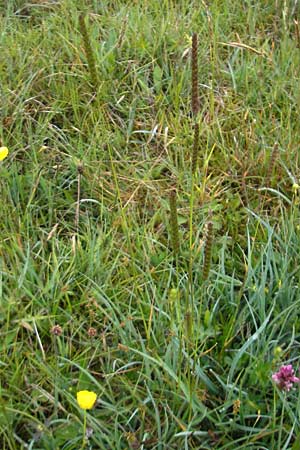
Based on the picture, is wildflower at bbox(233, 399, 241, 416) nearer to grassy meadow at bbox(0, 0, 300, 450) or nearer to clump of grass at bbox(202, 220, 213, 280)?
grassy meadow at bbox(0, 0, 300, 450)

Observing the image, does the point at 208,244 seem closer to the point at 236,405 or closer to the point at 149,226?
the point at 236,405

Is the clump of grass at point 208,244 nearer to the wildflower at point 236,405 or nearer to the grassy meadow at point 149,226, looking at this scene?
the grassy meadow at point 149,226

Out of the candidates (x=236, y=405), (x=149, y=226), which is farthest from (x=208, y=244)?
(x=149, y=226)

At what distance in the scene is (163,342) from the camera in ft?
5.16

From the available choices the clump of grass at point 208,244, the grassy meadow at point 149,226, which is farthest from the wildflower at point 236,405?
the clump of grass at point 208,244

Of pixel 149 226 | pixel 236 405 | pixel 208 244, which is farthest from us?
pixel 149 226

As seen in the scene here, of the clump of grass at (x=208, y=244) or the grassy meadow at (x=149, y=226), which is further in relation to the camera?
the grassy meadow at (x=149, y=226)

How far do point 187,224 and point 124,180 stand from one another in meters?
0.25

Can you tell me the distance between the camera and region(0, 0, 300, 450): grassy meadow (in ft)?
4.75

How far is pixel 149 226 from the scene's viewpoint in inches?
75.2

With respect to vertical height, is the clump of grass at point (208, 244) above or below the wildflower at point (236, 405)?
above

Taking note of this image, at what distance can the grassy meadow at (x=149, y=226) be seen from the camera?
145 cm

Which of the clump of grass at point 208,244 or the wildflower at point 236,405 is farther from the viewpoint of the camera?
the wildflower at point 236,405

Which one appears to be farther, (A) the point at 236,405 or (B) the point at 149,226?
(B) the point at 149,226
